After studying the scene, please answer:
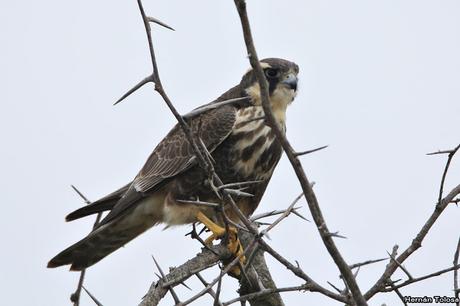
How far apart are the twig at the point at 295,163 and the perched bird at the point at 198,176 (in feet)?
6.62

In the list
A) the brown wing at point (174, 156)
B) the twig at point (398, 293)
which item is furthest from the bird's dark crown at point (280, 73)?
the twig at point (398, 293)

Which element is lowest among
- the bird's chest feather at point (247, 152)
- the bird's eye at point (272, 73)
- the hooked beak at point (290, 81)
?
the bird's chest feather at point (247, 152)

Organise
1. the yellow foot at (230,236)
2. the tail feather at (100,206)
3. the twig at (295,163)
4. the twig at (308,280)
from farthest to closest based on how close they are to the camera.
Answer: the tail feather at (100,206)
the yellow foot at (230,236)
the twig at (308,280)
the twig at (295,163)

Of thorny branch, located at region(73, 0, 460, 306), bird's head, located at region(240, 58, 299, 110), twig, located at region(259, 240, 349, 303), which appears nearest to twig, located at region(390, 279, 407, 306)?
thorny branch, located at region(73, 0, 460, 306)

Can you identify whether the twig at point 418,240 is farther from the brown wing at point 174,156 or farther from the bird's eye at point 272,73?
the bird's eye at point 272,73

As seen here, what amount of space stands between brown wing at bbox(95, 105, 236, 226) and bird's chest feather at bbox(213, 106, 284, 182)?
2.5 inches

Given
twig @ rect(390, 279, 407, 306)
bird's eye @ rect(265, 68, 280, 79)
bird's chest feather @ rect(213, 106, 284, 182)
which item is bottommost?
twig @ rect(390, 279, 407, 306)

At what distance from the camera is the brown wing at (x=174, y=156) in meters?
4.54

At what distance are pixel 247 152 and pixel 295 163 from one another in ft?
7.74

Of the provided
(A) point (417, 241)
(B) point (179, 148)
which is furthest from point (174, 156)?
(A) point (417, 241)

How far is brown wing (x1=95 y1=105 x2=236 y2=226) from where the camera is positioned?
4539 millimetres

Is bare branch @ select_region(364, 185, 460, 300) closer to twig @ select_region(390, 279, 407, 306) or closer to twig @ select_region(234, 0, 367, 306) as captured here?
twig @ select_region(390, 279, 407, 306)

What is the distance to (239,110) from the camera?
4750mm

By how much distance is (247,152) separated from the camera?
452 centimetres
